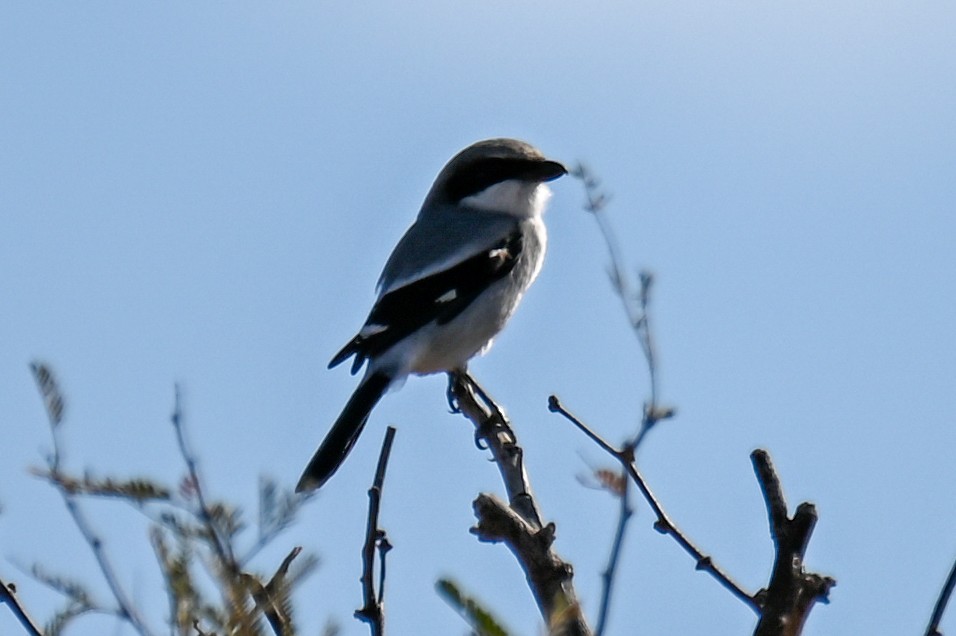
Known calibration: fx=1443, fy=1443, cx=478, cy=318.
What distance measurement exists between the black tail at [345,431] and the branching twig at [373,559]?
199cm

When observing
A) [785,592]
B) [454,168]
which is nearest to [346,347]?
[454,168]

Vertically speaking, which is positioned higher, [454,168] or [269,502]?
[454,168]

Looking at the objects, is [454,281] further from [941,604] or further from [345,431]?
[941,604]

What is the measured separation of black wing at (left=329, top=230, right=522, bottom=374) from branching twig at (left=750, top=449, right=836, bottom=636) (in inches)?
117

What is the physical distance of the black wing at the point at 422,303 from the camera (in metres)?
5.13

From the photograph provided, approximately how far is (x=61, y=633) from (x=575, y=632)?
95 centimetres

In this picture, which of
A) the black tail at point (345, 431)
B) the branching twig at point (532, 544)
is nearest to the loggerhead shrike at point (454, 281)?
the black tail at point (345, 431)

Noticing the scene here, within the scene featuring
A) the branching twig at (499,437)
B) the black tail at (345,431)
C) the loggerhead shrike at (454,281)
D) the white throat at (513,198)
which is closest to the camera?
the branching twig at (499,437)

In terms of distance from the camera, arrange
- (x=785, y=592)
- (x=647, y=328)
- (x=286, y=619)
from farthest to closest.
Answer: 1. (x=647, y=328)
2. (x=785, y=592)
3. (x=286, y=619)

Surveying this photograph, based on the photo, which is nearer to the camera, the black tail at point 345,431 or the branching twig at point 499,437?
the branching twig at point 499,437

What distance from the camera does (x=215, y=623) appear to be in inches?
63.3

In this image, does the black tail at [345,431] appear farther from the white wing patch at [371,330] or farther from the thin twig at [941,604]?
the thin twig at [941,604]

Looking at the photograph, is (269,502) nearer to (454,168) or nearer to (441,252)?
(441,252)

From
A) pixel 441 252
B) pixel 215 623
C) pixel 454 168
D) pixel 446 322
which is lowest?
pixel 215 623
